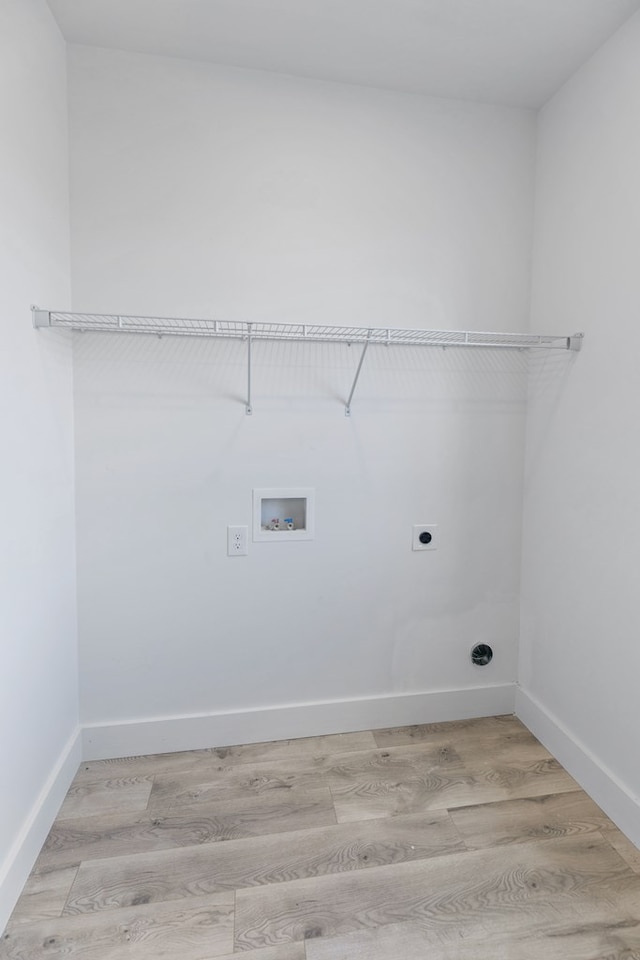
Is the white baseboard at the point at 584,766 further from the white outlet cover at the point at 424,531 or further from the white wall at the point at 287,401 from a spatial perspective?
the white outlet cover at the point at 424,531

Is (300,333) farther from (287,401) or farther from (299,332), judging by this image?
(287,401)

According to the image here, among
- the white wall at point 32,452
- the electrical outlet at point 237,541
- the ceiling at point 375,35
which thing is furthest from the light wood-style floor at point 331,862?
the ceiling at point 375,35

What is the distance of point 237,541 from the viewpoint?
6.11 ft

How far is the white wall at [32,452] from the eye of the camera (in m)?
1.25

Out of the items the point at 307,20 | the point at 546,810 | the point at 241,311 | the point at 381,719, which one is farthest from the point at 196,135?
the point at 546,810

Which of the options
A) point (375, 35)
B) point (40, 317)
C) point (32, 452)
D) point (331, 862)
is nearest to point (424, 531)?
point (331, 862)

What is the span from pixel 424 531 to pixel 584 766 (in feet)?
3.27

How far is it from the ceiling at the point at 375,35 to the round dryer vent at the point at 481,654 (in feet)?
7.36

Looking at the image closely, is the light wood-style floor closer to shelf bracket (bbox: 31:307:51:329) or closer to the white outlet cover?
the white outlet cover

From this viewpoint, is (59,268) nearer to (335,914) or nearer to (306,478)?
(306,478)

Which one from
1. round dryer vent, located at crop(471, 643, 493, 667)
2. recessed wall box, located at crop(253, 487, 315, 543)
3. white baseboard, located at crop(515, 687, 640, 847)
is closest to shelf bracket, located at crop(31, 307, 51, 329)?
recessed wall box, located at crop(253, 487, 315, 543)

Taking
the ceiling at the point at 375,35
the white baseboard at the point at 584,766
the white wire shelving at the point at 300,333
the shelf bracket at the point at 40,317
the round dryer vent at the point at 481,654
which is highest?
the ceiling at the point at 375,35

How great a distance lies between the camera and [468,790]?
1695mm

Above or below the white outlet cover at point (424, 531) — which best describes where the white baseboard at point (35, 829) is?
below
